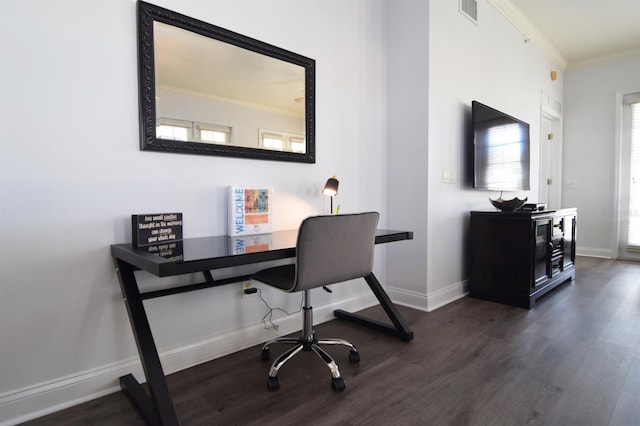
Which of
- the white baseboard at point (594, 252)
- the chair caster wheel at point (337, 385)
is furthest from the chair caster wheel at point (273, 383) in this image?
the white baseboard at point (594, 252)

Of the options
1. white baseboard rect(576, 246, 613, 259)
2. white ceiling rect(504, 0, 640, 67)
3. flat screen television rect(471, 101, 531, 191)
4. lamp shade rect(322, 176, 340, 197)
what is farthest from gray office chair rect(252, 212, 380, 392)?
white baseboard rect(576, 246, 613, 259)

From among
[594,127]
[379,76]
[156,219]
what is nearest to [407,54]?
[379,76]

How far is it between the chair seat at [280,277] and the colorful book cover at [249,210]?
0.27 metres

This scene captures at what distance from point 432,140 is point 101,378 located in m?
2.61

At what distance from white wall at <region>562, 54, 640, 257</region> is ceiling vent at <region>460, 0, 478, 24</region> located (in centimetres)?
312

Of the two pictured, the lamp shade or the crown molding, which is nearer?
the lamp shade

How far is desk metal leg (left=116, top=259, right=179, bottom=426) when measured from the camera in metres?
1.23

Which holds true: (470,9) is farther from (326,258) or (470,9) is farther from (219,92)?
(326,258)

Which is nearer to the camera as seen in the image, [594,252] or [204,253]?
[204,253]

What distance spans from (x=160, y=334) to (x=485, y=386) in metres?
1.61

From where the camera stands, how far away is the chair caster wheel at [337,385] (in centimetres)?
158

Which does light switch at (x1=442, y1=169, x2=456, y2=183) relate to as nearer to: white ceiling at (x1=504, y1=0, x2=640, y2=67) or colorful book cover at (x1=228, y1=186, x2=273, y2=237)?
colorful book cover at (x1=228, y1=186, x2=273, y2=237)

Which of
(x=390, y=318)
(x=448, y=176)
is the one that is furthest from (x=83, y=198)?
(x=448, y=176)

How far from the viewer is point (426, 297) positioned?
2.73m
